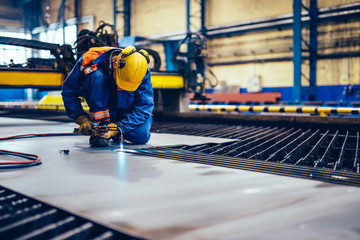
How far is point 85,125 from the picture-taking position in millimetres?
3371

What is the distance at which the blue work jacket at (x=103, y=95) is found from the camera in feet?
11.0

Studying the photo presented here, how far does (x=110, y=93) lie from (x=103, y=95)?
0.23 meters

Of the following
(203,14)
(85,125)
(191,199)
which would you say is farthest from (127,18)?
(191,199)

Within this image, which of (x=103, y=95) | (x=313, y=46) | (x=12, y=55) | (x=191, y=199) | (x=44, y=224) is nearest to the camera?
(x=44, y=224)

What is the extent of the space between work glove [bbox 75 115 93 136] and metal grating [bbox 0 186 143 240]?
5.31 feet

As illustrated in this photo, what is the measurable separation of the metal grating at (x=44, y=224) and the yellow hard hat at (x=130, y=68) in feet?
5.63

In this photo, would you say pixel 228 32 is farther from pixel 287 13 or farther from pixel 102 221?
pixel 102 221

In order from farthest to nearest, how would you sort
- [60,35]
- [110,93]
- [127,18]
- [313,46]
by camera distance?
1. [60,35]
2. [127,18]
3. [313,46]
4. [110,93]

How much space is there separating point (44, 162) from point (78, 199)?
1.07m

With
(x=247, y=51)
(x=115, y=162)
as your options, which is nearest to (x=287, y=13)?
(x=247, y=51)

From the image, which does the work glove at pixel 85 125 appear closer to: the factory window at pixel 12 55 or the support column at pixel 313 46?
the factory window at pixel 12 55

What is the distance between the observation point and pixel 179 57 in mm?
6711

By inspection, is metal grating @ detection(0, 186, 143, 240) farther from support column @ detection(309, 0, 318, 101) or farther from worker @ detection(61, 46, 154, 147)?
support column @ detection(309, 0, 318, 101)

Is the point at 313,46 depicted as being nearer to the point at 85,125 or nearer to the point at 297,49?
the point at 297,49
